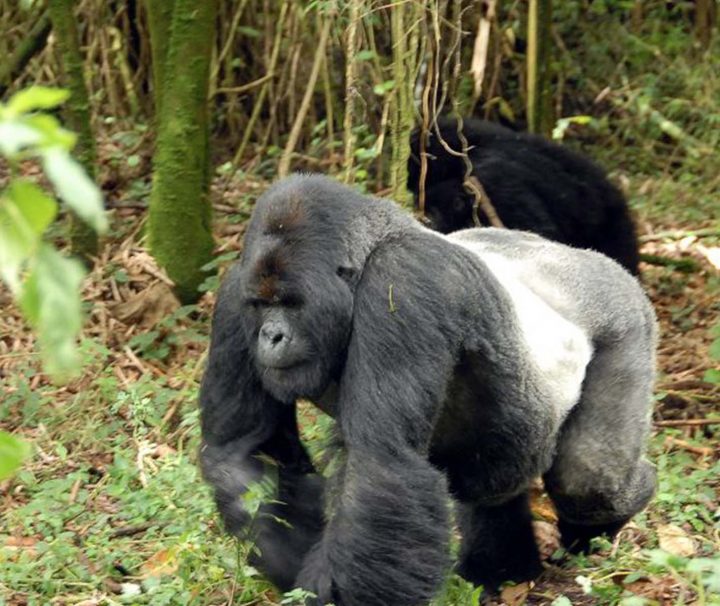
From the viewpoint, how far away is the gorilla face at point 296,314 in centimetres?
304

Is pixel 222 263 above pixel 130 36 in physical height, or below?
below

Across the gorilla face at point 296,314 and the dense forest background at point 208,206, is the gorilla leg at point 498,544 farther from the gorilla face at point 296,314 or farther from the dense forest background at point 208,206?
the gorilla face at point 296,314

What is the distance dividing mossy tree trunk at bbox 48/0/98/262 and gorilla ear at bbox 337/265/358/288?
325 cm

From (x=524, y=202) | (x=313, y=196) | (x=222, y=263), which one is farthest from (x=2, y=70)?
(x=313, y=196)

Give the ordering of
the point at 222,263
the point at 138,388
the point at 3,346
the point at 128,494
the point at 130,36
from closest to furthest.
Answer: the point at 128,494, the point at 138,388, the point at 3,346, the point at 222,263, the point at 130,36

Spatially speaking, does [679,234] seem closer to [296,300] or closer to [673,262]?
[673,262]

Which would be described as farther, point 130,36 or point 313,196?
point 130,36

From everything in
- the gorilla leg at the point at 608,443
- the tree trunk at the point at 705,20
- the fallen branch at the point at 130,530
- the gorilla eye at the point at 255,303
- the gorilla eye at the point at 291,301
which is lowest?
the fallen branch at the point at 130,530

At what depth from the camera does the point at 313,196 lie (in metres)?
3.18

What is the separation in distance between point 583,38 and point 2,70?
417cm

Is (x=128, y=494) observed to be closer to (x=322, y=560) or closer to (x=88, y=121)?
(x=322, y=560)

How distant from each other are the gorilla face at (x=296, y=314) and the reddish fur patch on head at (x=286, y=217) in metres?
0.05

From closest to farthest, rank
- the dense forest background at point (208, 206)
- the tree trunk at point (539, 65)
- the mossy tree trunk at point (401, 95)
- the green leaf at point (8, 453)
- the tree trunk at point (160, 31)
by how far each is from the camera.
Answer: the green leaf at point (8, 453) < the dense forest background at point (208, 206) < the mossy tree trunk at point (401, 95) < the tree trunk at point (160, 31) < the tree trunk at point (539, 65)

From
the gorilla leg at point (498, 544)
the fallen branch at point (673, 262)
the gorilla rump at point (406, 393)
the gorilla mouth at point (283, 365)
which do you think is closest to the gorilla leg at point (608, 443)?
the gorilla rump at point (406, 393)
